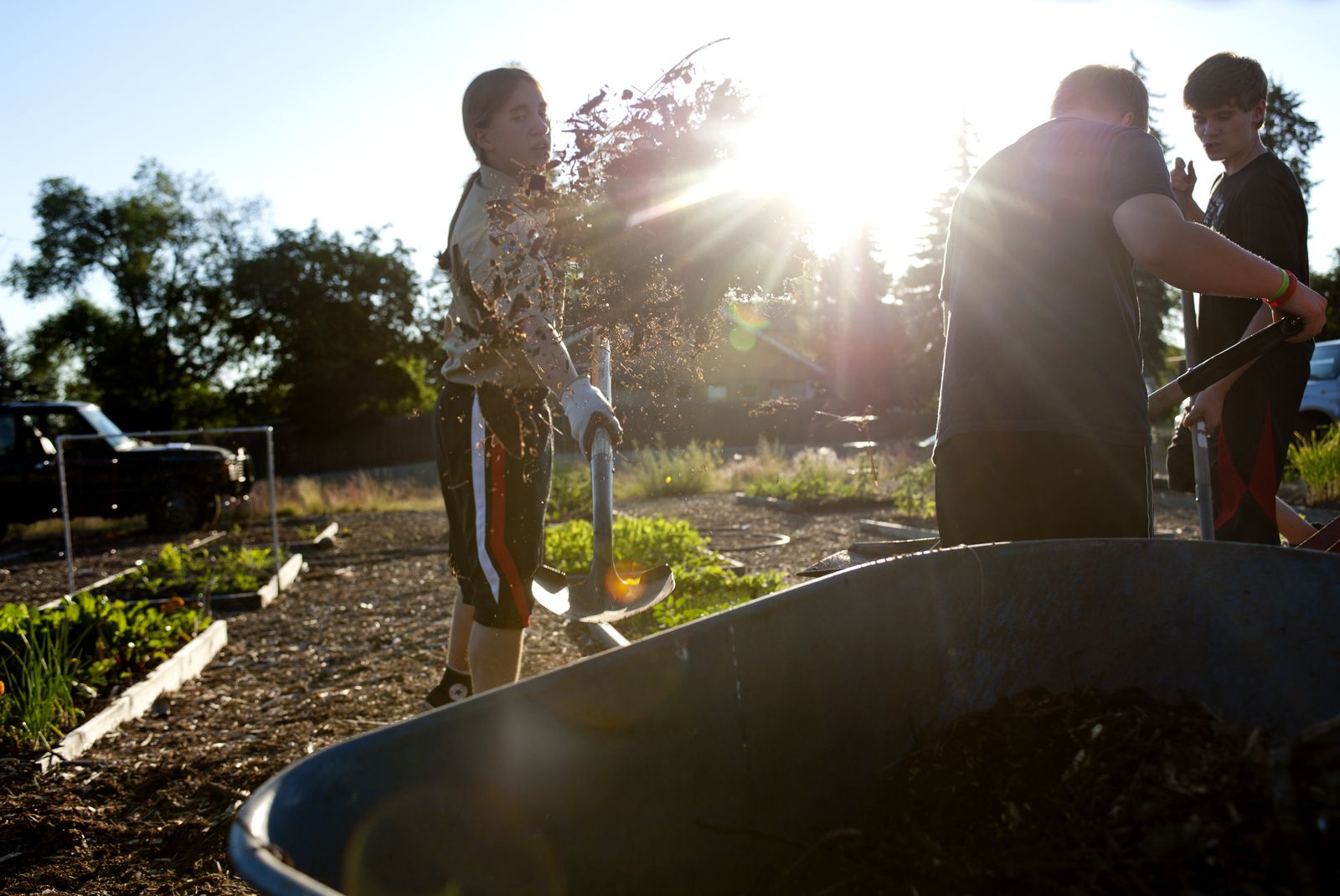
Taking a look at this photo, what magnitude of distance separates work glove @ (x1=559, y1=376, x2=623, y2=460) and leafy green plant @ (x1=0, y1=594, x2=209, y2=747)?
101 inches

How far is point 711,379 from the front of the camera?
2.34m

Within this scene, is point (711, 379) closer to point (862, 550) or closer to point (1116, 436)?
point (862, 550)

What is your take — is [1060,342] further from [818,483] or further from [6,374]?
[6,374]

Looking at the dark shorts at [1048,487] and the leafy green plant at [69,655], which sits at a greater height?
the dark shorts at [1048,487]

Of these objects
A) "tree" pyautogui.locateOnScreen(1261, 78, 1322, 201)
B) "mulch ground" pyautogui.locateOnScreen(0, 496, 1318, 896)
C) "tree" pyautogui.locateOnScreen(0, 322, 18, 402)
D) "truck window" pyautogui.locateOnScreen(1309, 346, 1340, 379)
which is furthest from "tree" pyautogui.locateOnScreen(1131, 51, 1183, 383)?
"tree" pyautogui.locateOnScreen(0, 322, 18, 402)

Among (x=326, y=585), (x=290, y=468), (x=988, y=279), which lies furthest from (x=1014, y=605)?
(x=290, y=468)

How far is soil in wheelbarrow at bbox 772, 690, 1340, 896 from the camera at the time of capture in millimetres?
806

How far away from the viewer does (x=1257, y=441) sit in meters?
2.80

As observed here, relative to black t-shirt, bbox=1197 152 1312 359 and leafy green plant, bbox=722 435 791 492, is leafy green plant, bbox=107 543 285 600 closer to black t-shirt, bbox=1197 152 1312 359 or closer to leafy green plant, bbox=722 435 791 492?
black t-shirt, bbox=1197 152 1312 359

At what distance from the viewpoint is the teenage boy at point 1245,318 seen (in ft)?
9.10

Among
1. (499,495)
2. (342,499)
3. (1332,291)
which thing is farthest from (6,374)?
(1332,291)

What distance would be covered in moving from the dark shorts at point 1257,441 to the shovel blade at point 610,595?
1.70 meters

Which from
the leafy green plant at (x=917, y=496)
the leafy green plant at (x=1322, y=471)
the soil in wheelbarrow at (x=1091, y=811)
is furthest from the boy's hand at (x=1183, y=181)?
the leafy green plant at (x=1322, y=471)

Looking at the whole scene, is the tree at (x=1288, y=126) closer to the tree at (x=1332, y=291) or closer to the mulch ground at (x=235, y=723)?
the tree at (x=1332, y=291)
